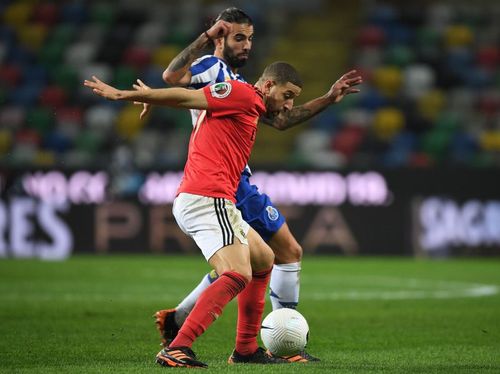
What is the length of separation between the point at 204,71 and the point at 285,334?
1737 millimetres

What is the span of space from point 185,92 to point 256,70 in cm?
1740

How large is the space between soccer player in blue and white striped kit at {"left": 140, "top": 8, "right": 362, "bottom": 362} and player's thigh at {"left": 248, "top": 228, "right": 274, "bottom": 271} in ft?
1.24

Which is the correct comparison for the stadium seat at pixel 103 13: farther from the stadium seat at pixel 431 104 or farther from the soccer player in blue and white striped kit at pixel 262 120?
the soccer player in blue and white striped kit at pixel 262 120

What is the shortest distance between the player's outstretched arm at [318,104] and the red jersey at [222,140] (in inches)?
27.2

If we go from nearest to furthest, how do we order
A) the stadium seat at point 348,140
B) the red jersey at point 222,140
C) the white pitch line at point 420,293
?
the red jersey at point 222,140 < the white pitch line at point 420,293 < the stadium seat at point 348,140

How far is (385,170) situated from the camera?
18.7m

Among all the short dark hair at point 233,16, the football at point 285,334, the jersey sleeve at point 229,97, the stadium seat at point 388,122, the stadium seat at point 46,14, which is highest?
the stadium seat at point 46,14

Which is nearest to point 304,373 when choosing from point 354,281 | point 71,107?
point 354,281

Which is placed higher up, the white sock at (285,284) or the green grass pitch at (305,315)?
the white sock at (285,284)

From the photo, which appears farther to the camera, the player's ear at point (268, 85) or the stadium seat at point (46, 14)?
the stadium seat at point (46, 14)

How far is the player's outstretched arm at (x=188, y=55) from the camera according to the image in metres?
6.18

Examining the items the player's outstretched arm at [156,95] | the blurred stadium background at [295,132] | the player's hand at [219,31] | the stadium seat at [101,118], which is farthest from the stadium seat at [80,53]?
the player's outstretched arm at [156,95]

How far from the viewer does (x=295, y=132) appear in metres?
23.0

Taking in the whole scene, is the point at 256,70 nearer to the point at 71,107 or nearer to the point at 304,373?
the point at 71,107
